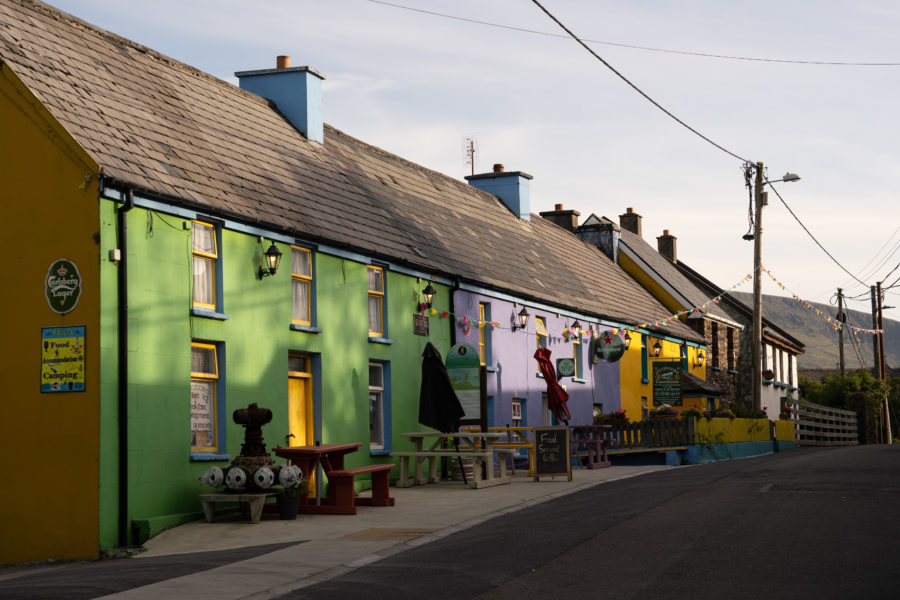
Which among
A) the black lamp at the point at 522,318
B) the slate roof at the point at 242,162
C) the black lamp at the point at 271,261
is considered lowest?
the black lamp at the point at 522,318

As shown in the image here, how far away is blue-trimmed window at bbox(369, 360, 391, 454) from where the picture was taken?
2234 cm

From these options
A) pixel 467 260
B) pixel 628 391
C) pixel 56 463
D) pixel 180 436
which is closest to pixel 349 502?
pixel 180 436

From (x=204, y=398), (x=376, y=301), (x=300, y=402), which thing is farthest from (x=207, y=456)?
(x=376, y=301)

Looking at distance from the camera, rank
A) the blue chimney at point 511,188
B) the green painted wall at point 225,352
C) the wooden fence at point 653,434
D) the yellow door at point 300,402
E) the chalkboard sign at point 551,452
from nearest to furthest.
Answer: the green painted wall at point 225,352, the yellow door at point 300,402, the chalkboard sign at point 551,452, the wooden fence at point 653,434, the blue chimney at point 511,188

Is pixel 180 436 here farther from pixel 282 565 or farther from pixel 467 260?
pixel 467 260

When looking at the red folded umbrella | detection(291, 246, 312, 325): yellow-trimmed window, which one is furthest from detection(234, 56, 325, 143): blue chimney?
the red folded umbrella

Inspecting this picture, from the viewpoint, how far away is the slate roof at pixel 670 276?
46844 millimetres

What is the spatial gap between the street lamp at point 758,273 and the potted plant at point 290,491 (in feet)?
70.9

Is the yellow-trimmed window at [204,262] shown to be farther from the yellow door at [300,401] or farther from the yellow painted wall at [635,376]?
the yellow painted wall at [635,376]

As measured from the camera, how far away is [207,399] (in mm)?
17625

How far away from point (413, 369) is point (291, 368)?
4.21 m

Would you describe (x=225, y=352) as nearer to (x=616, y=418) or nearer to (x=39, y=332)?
(x=39, y=332)

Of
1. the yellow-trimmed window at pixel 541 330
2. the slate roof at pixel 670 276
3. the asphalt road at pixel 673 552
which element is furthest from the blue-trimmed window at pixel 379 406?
the slate roof at pixel 670 276

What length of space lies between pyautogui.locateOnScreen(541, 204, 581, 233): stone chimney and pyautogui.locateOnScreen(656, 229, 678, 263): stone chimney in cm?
1187
